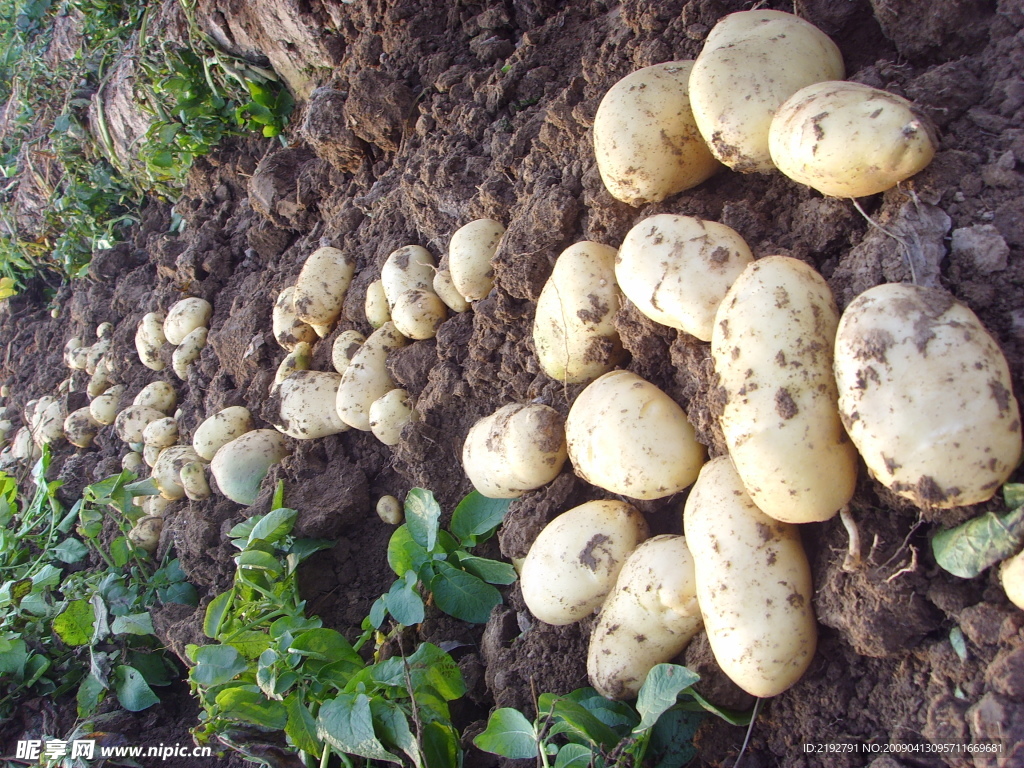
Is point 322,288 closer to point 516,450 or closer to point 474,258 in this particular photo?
point 474,258

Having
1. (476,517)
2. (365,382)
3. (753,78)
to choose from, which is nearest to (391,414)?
(365,382)

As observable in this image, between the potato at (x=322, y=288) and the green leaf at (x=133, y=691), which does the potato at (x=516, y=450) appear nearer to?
the potato at (x=322, y=288)

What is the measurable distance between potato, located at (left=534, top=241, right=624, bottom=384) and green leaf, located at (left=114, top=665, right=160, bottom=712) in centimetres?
169

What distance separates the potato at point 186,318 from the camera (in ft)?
11.2

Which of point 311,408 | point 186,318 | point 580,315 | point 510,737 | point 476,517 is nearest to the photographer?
point 510,737

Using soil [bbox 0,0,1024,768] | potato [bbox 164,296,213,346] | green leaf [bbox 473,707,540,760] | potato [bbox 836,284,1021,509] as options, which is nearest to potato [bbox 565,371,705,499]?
soil [bbox 0,0,1024,768]

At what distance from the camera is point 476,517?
6.64 ft

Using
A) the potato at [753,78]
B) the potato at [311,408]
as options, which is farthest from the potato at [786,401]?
the potato at [311,408]

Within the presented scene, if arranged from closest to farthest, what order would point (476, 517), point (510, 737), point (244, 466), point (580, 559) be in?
point (510, 737)
point (580, 559)
point (476, 517)
point (244, 466)

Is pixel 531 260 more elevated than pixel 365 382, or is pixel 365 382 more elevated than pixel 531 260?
pixel 531 260

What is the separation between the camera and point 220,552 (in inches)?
98.3

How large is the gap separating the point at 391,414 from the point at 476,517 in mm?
447

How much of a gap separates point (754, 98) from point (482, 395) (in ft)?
3.55

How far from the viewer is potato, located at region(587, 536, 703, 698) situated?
1.47 metres
